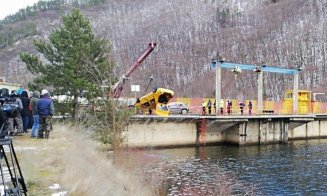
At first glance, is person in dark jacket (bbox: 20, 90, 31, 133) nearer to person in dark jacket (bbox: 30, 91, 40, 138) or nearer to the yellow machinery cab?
person in dark jacket (bbox: 30, 91, 40, 138)

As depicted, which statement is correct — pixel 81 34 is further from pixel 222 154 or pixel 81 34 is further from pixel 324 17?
pixel 324 17

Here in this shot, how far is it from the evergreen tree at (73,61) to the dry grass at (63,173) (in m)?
12.1

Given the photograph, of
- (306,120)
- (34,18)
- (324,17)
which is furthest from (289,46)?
(34,18)

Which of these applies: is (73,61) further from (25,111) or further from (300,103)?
(300,103)

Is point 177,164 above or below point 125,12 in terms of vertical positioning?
below

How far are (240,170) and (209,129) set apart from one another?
1338cm

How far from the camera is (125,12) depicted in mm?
194750

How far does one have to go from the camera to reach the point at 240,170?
25328 millimetres

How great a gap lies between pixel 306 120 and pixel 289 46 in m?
71.2

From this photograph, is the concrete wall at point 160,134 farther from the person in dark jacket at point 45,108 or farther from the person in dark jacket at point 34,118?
the person in dark jacket at point 45,108

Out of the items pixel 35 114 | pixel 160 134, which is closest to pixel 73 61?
pixel 160 134

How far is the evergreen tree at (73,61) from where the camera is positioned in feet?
93.2

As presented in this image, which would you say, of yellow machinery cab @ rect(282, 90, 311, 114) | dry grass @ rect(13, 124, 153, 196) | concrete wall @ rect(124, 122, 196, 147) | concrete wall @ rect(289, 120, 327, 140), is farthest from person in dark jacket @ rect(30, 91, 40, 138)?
concrete wall @ rect(289, 120, 327, 140)

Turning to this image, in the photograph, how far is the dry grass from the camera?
382 inches
